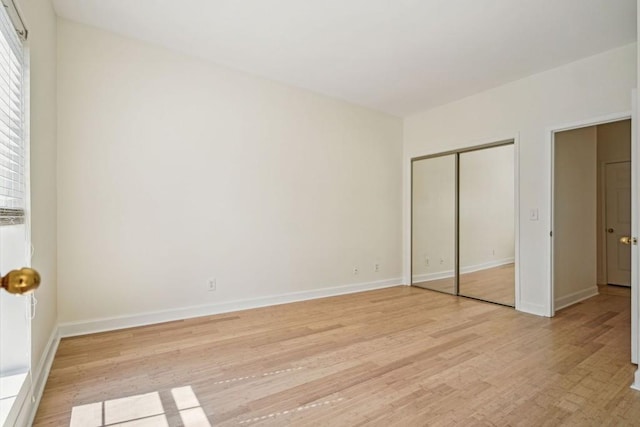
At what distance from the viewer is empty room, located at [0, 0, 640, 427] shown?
190cm

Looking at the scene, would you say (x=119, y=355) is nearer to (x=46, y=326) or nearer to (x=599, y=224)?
(x=46, y=326)

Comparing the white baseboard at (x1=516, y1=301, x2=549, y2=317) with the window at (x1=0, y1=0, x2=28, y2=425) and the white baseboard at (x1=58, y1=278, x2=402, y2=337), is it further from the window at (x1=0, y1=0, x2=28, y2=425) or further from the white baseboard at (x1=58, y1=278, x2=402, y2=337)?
the window at (x1=0, y1=0, x2=28, y2=425)

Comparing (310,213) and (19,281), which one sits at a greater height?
(310,213)

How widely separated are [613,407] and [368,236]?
3234 mm

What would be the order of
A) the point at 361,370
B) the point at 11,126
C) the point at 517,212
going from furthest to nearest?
the point at 517,212
the point at 361,370
the point at 11,126

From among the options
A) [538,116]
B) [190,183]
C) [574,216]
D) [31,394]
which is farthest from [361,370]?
[574,216]

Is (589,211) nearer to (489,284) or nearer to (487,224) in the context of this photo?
(487,224)

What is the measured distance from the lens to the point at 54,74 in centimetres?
267

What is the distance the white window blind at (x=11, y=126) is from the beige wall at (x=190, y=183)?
1.16 meters

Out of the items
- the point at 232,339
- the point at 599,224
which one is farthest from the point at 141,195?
the point at 599,224

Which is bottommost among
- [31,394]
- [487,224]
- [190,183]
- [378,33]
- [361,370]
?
[361,370]

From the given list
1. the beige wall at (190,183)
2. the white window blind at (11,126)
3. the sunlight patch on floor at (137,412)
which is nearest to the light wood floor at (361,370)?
the sunlight patch on floor at (137,412)

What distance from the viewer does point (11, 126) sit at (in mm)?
1615

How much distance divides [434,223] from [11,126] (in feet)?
15.2
